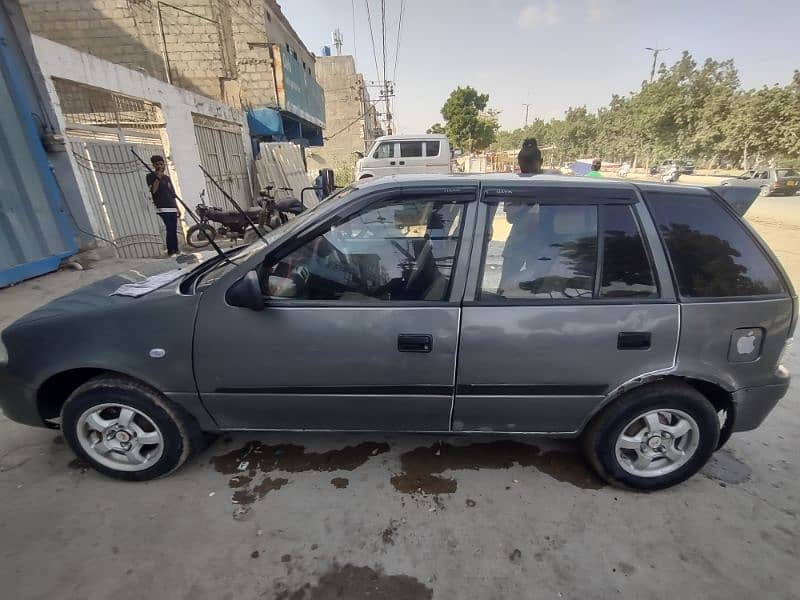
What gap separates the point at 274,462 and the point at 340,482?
0.46m

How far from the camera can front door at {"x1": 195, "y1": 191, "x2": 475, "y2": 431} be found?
1959 millimetres

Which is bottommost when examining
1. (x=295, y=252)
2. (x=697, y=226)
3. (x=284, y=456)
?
(x=284, y=456)

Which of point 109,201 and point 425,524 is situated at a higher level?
point 109,201

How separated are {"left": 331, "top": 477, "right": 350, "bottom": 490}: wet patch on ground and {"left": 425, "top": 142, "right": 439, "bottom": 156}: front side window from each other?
11.8 meters

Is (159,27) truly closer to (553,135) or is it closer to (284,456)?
(284,456)

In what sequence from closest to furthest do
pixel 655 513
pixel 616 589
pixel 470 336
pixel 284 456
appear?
pixel 616 589 < pixel 470 336 < pixel 655 513 < pixel 284 456

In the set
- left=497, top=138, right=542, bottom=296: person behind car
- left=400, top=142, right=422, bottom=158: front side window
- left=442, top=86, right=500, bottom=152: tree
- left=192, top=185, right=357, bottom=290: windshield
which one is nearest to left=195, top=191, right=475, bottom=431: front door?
left=192, top=185, right=357, bottom=290: windshield

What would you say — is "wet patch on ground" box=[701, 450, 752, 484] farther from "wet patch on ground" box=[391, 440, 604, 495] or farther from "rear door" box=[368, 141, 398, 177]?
"rear door" box=[368, 141, 398, 177]

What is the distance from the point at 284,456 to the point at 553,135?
70.9m

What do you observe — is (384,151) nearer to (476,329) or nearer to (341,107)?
(476,329)

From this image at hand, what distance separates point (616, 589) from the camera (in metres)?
1.72

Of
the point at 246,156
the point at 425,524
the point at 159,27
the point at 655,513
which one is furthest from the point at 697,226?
the point at 159,27

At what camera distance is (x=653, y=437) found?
84.5 inches

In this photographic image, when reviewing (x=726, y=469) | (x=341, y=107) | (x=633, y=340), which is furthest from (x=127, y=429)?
(x=341, y=107)
